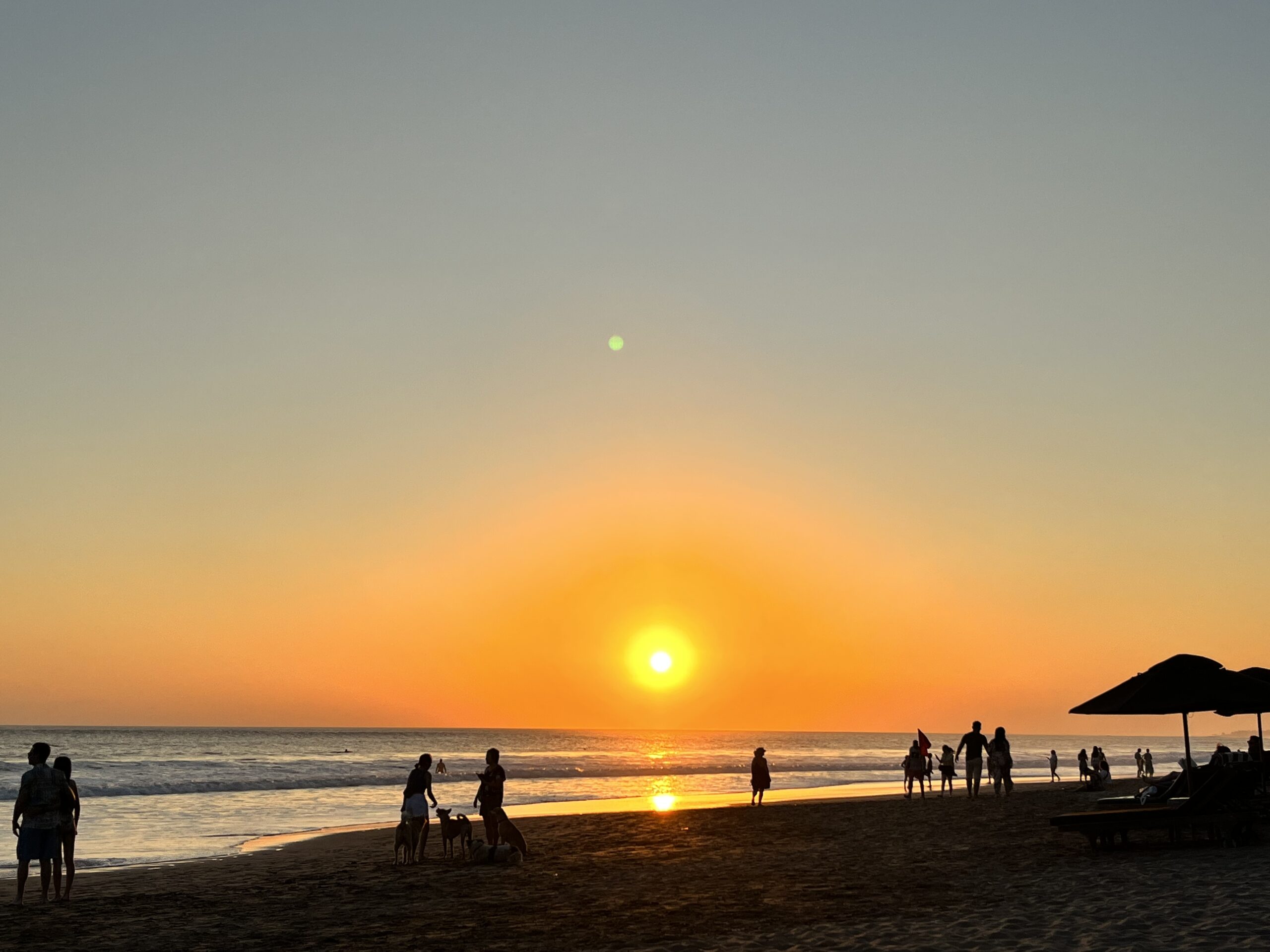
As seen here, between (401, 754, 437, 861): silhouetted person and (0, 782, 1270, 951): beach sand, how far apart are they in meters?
0.47

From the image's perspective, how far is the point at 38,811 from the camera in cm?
1245

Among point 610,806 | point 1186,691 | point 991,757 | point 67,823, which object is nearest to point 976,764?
point 991,757

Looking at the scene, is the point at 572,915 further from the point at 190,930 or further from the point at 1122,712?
the point at 1122,712

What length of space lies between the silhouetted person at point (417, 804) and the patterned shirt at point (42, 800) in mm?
4929

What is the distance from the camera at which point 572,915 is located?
11.4 meters

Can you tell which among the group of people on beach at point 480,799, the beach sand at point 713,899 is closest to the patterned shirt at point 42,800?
the beach sand at point 713,899

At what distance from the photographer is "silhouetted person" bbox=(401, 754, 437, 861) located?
16.2 metres

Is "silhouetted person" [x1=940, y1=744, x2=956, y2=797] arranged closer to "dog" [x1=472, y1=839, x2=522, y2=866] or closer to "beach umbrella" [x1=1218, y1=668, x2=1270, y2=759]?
"beach umbrella" [x1=1218, y1=668, x2=1270, y2=759]

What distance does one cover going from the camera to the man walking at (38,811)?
12414 millimetres

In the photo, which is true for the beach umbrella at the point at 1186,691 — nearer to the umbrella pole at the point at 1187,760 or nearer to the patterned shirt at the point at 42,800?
the umbrella pole at the point at 1187,760

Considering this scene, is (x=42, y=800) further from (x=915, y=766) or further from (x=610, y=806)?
(x=915, y=766)

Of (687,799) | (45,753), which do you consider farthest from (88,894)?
(687,799)

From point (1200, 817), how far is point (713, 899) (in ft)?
22.2

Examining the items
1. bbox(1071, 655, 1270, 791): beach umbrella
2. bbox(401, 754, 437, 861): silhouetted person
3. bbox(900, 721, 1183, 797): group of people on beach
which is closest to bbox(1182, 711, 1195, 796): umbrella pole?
bbox(1071, 655, 1270, 791): beach umbrella
